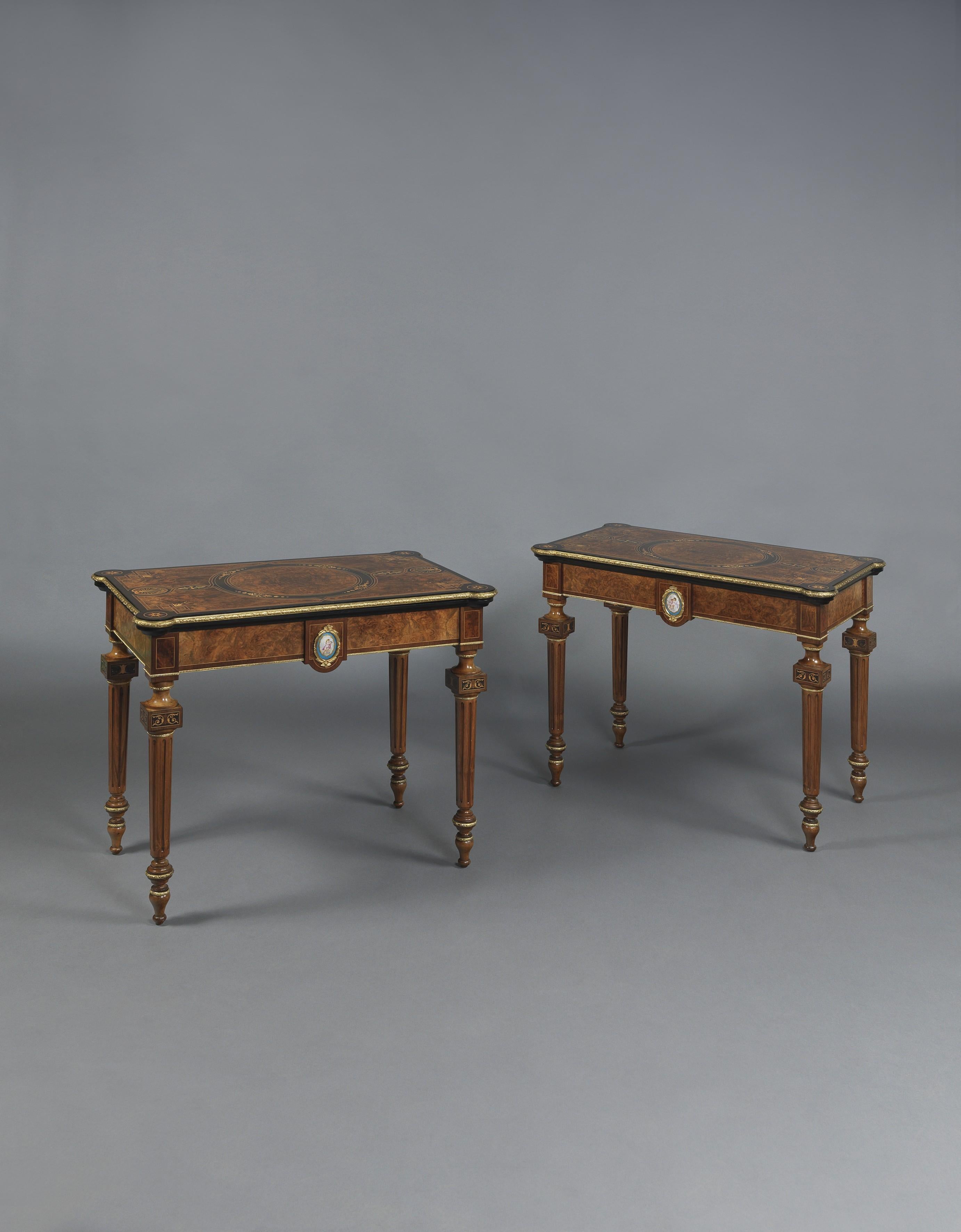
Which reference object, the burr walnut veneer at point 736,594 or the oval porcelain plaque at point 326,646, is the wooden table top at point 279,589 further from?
the burr walnut veneer at point 736,594

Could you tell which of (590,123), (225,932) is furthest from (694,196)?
(225,932)

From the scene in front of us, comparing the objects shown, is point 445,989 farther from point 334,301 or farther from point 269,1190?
point 334,301

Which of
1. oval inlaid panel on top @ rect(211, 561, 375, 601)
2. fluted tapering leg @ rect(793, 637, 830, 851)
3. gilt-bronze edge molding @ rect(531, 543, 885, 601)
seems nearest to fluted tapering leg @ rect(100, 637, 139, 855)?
oval inlaid panel on top @ rect(211, 561, 375, 601)

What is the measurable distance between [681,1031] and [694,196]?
4298mm

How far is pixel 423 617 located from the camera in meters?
3.58

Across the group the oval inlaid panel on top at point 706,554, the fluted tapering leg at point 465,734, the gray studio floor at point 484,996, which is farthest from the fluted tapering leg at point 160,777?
the oval inlaid panel on top at point 706,554

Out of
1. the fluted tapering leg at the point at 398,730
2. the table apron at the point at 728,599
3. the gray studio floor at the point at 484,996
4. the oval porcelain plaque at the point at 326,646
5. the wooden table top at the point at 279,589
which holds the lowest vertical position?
the gray studio floor at the point at 484,996

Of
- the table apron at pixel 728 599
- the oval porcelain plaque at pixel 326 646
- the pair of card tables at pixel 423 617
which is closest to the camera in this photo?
the pair of card tables at pixel 423 617

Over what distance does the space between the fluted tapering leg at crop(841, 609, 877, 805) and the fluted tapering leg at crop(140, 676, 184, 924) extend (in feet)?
8.01

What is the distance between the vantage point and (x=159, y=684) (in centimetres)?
324

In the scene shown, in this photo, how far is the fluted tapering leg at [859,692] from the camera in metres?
4.27

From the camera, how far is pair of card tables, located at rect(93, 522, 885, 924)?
130 inches

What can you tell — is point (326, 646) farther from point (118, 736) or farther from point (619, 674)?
point (619, 674)

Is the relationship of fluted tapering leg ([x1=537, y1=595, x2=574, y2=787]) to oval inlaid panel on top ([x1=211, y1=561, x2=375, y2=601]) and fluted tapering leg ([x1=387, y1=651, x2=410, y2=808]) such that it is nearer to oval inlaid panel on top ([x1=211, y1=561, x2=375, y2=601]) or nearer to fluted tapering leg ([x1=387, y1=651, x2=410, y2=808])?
fluted tapering leg ([x1=387, y1=651, x2=410, y2=808])
